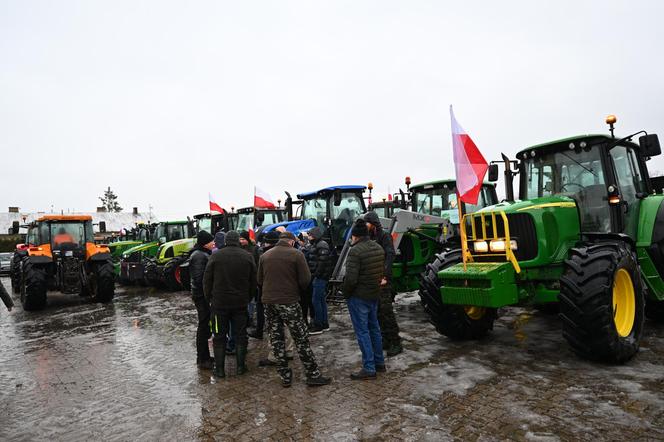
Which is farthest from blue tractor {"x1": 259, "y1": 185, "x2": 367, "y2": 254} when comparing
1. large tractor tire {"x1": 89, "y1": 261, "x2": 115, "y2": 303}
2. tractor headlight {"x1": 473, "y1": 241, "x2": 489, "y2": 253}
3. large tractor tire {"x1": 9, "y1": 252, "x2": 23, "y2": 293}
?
large tractor tire {"x1": 9, "y1": 252, "x2": 23, "y2": 293}

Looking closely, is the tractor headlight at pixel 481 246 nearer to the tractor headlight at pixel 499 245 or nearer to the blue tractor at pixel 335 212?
the tractor headlight at pixel 499 245

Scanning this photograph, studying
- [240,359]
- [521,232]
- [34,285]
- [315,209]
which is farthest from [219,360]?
[34,285]

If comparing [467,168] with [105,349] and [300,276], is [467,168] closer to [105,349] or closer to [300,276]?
[300,276]

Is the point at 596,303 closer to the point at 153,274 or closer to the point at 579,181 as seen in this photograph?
the point at 579,181

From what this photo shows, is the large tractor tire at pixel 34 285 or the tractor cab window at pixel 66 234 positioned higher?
the tractor cab window at pixel 66 234

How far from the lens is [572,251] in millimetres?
5324

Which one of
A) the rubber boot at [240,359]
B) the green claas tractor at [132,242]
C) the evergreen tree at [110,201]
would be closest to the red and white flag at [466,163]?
the rubber boot at [240,359]

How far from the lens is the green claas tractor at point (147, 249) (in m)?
16.0

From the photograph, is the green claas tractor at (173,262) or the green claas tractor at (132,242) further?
the green claas tractor at (132,242)

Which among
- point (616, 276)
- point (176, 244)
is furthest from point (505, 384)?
point (176, 244)

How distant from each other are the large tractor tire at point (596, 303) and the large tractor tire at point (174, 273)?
11539mm

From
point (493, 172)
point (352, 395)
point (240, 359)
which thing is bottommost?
point (352, 395)

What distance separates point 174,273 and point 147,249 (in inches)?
124

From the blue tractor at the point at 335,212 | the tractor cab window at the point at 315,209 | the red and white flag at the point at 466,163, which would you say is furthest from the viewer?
the tractor cab window at the point at 315,209
